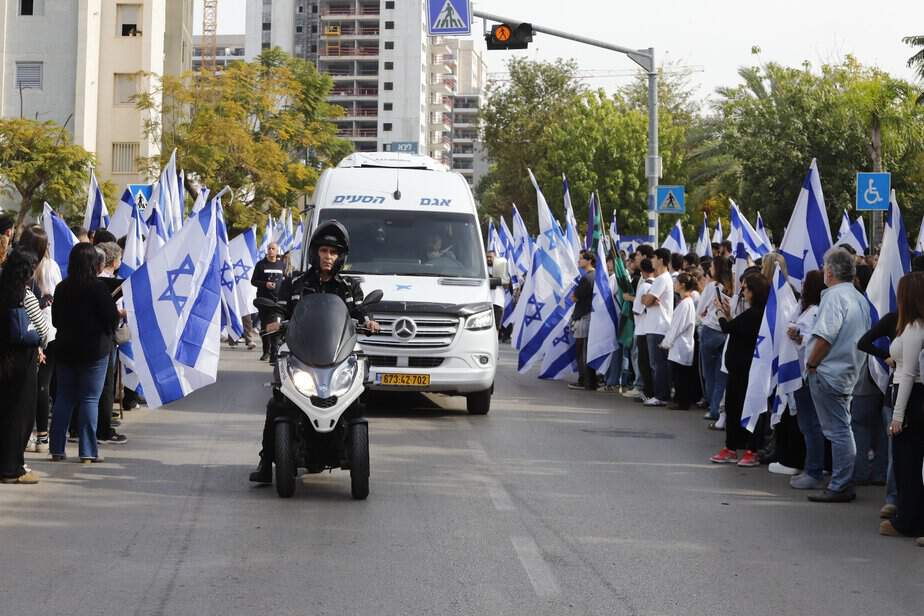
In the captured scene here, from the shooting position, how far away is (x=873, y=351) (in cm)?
946

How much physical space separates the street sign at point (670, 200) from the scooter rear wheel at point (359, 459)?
16.6m

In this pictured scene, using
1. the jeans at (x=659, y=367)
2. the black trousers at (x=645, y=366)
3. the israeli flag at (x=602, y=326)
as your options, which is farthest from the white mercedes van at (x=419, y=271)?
the israeli flag at (x=602, y=326)

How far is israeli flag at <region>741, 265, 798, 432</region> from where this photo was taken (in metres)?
11.8

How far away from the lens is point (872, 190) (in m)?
20.7

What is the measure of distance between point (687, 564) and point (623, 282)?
36.7 feet

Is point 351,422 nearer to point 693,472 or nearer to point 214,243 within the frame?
point 693,472

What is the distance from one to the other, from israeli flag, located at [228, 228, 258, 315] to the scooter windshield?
16504 mm

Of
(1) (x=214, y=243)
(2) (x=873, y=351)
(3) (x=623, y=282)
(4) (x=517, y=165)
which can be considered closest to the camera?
(2) (x=873, y=351)

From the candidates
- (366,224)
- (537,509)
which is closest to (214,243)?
(366,224)

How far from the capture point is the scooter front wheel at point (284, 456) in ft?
31.5

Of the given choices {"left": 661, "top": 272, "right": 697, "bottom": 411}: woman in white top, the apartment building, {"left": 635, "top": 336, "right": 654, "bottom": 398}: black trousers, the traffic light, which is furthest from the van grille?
the apartment building

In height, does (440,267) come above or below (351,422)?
above

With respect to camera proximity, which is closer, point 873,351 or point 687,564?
point 687,564

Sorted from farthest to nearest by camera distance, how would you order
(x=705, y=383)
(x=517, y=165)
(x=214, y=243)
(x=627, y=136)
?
(x=517, y=165) → (x=627, y=136) → (x=705, y=383) → (x=214, y=243)
